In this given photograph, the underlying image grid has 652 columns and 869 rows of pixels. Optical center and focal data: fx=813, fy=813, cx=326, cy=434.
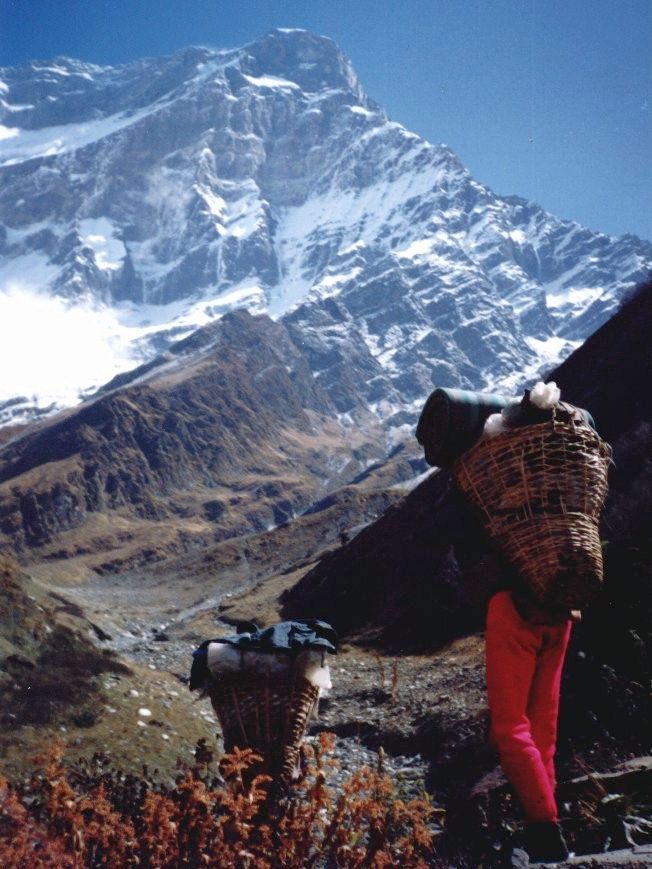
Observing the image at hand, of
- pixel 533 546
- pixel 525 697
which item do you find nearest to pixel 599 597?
pixel 525 697

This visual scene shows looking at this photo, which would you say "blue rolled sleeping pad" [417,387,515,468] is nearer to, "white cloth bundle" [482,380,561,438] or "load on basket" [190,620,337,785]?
"white cloth bundle" [482,380,561,438]

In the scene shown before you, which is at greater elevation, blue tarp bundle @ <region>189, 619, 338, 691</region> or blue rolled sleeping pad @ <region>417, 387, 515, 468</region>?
blue rolled sleeping pad @ <region>417, 387, 515, 468</region>

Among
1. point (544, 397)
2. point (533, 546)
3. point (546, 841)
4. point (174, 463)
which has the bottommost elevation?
point (546, 841)

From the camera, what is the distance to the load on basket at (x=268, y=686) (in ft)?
16.0

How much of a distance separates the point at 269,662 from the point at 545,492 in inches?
89.0

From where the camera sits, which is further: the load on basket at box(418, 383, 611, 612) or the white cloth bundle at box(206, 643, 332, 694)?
the white cloth bundle at box(206, 643, 332, 694)

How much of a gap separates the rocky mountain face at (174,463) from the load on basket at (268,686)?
8781 centimetres

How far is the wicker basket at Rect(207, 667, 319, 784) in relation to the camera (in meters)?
4.84

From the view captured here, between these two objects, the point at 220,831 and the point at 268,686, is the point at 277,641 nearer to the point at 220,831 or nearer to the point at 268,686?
the point at 268,686

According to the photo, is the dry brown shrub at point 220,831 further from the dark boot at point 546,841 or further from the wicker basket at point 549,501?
the wicker basket at point 549,501

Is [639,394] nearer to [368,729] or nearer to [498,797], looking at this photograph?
[368,729]

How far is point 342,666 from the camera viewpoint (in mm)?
21125

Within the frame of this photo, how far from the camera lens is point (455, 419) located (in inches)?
148

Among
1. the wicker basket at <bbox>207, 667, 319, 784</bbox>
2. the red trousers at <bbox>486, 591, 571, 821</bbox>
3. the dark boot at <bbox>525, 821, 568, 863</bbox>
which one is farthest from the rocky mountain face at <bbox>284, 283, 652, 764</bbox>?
the wicker basket at <bbox>207, 667, 319, 784</bbox>
